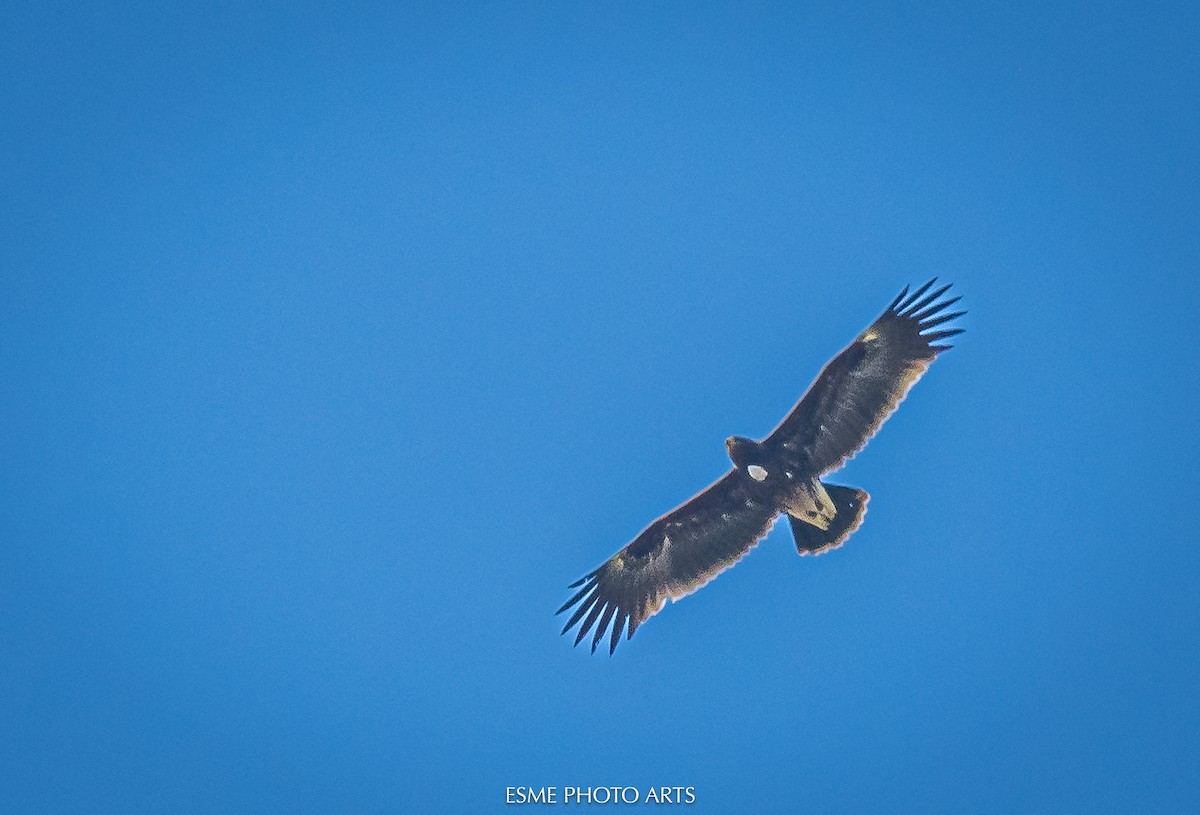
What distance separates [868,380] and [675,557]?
3612 millimetres

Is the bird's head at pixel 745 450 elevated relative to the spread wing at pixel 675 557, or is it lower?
elevated

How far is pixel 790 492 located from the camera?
47.2 feet

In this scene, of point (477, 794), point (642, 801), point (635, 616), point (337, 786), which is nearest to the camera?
point (635, 616)

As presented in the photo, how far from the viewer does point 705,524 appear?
588 inches

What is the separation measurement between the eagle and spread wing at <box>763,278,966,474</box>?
0.01 meters

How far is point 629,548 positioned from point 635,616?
944 mm

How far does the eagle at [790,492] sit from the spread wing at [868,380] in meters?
0.01

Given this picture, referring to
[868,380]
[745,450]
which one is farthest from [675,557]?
[868,380]

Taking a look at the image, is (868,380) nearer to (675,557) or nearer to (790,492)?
(790,492)

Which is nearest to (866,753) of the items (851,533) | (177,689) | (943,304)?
(851,533)

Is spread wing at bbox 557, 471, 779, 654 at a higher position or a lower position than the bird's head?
lower

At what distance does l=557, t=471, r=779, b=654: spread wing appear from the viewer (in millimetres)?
14805

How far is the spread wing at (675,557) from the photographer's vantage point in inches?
583

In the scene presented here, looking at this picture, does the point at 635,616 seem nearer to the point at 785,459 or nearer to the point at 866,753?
the point at 785,459
